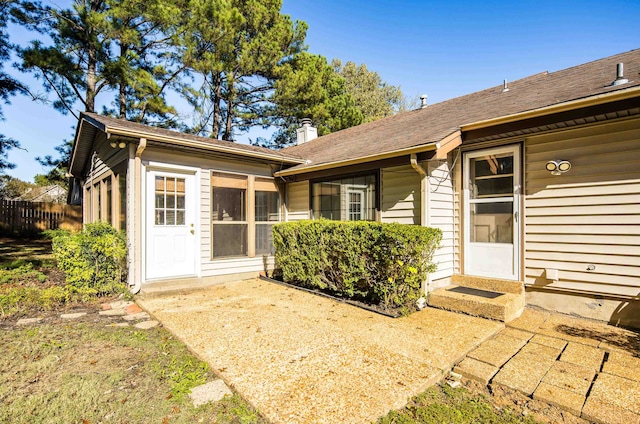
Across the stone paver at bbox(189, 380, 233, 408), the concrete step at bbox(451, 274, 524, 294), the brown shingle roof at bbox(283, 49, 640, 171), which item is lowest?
the stone paver at bbox(189, 380, 233, 408)

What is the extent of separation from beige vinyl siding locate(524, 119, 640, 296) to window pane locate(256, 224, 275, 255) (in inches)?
198

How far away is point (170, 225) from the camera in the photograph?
591 centimetres

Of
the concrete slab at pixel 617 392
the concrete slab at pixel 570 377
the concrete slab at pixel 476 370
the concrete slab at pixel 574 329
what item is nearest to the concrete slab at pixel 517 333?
the concrete slab at pixel 574 329

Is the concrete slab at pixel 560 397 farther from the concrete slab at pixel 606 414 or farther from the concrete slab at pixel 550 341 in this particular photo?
the concrete slab at pixel 550 341

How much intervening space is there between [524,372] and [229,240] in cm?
542

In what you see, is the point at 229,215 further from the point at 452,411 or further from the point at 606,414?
the point at 606,414

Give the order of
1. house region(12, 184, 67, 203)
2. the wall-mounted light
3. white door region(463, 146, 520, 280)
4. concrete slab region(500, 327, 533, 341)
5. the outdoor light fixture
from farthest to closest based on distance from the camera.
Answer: house region(12, 184, 67, 203) → the wall-mounted light → white door region(463, 146, 520, 280) → the outdoor light fixture → concrete slab region(500, 327, 533, 341)

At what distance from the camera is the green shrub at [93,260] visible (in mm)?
4941

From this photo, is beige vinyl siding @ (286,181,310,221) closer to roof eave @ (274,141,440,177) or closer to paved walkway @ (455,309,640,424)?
roof eave @ (274,141,440,177)

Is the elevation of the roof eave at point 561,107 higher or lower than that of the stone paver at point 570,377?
higher

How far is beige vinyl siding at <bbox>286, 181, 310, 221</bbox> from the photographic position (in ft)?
24.0

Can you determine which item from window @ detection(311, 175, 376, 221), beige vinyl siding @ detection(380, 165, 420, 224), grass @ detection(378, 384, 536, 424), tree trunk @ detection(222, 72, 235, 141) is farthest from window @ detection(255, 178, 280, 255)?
tree trunk @ detection(222, 72, 235, 141)

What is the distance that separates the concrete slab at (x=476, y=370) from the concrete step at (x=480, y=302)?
131 centimetres

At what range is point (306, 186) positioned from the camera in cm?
731
